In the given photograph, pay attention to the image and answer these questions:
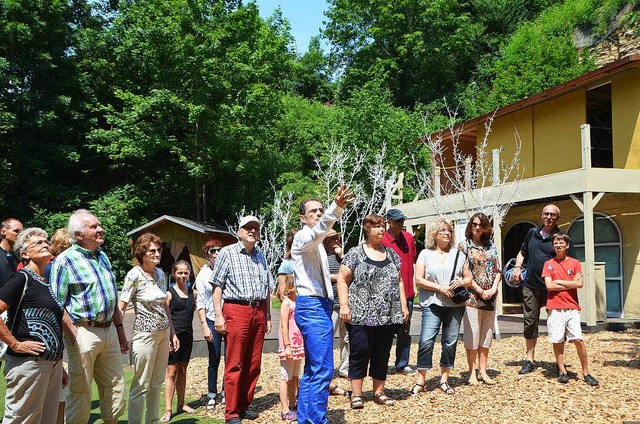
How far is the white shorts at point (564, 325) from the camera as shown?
664cm

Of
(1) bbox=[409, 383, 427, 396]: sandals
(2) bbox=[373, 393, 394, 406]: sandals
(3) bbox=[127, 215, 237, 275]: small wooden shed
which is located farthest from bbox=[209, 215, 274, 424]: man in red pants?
(3) bbox=[127, 215, 237, 275]: small wooden shed

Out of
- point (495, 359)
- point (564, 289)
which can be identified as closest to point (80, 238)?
point (564, 289)

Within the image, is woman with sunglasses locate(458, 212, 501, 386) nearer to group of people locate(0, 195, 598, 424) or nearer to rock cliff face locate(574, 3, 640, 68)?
group of people locate(0, 195, 598, 424)

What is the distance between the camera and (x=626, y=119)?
1447 centimetres

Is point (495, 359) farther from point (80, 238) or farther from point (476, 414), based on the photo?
point (80, 238)

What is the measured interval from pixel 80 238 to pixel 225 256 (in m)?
1.48

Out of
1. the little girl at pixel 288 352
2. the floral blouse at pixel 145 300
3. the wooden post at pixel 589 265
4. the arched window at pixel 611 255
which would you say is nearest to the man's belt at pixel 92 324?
the floral blouse at pixel 145 300

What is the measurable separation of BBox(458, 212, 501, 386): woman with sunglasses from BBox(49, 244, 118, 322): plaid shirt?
3973mm

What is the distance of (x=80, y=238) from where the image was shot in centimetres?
482

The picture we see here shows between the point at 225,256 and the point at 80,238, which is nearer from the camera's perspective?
the point at 80,238

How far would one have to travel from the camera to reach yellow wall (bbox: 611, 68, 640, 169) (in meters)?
14.2

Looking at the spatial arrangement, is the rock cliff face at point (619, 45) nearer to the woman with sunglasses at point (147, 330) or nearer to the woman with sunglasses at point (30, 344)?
the woman with sunglasses at point (147, 330)

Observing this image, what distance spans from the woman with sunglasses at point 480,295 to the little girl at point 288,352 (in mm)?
2009

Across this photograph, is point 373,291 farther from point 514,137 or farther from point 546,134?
point 514,137
